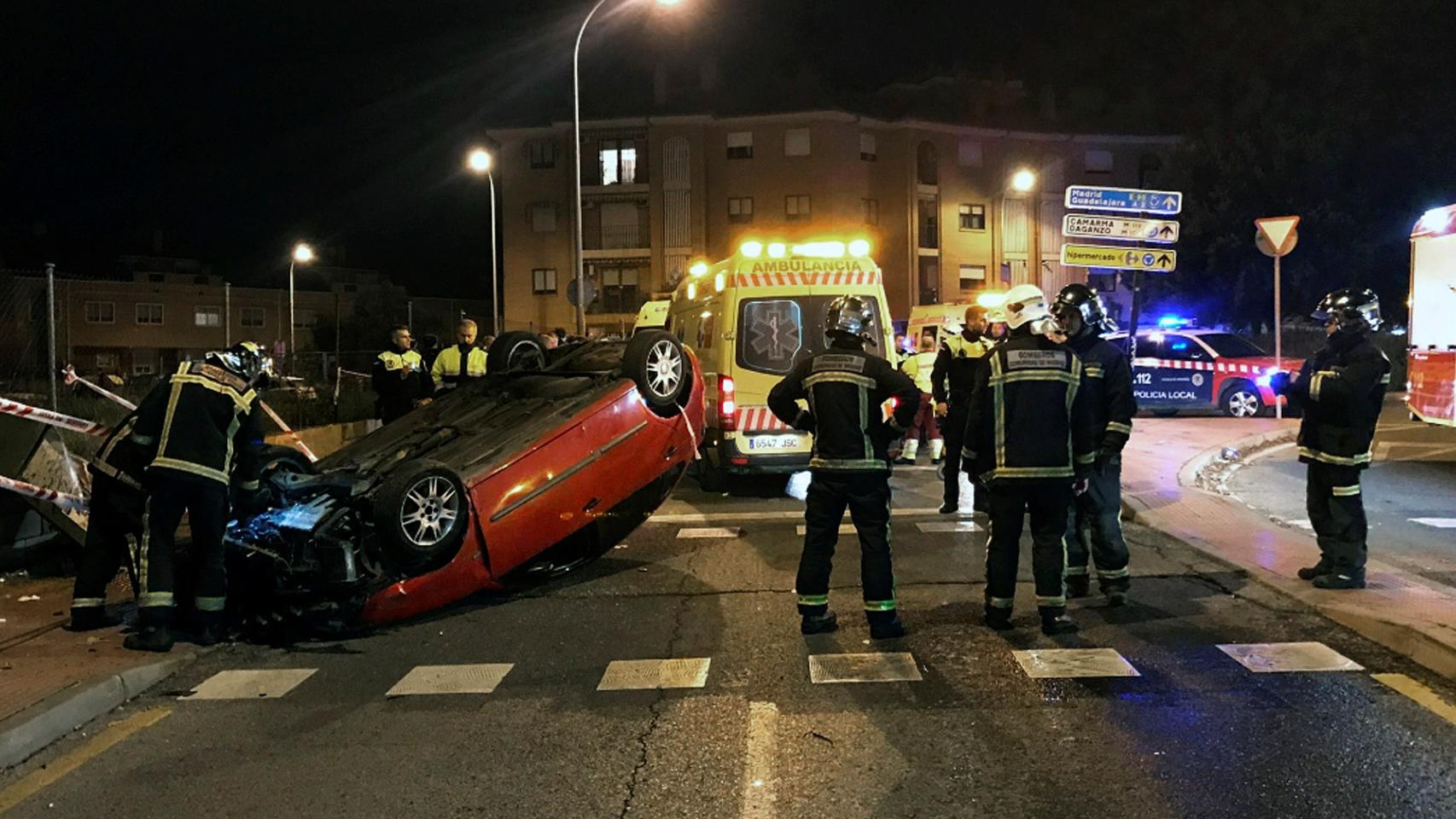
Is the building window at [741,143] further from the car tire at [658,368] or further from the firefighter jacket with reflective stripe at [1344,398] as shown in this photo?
the firefighter jacket with reflective stripe at [1344,398]

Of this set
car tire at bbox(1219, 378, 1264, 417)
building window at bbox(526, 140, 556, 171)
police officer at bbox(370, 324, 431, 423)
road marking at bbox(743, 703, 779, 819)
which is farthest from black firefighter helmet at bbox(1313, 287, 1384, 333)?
building window at bbox(526, 140, 556, 171)

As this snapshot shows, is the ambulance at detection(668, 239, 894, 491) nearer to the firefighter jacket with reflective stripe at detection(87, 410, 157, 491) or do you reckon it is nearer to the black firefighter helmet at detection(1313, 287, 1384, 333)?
the black firefighter helmet at detection(1313, 287, 1384, 333)

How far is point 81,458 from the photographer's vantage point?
8.14 metres

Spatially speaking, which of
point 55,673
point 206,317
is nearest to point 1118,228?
point 55,673

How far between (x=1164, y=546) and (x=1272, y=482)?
4.42 m

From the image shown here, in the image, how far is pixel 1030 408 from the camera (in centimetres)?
542

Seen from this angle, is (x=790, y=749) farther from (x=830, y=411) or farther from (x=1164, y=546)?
(x=1164, y=546)

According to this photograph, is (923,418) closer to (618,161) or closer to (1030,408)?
(1030,408)

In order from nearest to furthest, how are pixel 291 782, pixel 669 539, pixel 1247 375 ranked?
pixel 291 782
pixel 669 539
pixel 1247 375

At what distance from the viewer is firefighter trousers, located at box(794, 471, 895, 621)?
5.46m

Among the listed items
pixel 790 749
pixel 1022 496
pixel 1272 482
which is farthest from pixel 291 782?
pixel 1272 482

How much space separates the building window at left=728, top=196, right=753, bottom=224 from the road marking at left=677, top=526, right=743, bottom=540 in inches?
1399

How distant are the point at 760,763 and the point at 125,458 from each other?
395 centimetres

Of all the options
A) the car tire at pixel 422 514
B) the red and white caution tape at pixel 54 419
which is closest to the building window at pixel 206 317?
the red and white caution tape at pixel 54 419
